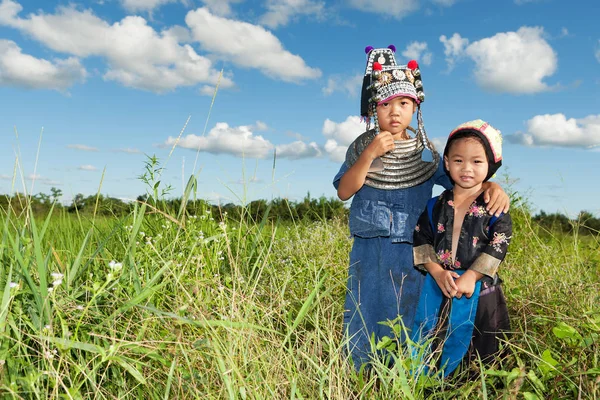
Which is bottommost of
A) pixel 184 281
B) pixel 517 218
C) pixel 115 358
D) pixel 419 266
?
pixel 115 358

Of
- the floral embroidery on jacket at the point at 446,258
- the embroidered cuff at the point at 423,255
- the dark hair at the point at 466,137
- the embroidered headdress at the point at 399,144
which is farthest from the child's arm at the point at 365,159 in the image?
the floral embroidery on jacket at the point at 446,258

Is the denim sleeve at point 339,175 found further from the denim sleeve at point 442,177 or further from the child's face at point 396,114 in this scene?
the denim sleeve at point 442,177

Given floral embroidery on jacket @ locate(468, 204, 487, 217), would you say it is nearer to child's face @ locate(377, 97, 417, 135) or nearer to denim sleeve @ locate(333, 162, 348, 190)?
child's face @ locate(377, 97, 417, 135)

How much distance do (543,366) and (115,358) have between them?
191 cm

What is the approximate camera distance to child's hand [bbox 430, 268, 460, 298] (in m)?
2.95

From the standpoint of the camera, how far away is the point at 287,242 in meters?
5.99

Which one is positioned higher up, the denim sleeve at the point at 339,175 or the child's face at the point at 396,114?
the child's face at the point at 396,114

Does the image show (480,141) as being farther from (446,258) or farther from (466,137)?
(446,258)

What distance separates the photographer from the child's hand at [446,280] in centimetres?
295

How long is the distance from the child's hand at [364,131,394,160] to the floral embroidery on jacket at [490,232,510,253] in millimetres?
768

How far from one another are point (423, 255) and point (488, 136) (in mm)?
737

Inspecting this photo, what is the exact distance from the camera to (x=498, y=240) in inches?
116

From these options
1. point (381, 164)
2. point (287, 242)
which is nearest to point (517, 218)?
point (287, 242)

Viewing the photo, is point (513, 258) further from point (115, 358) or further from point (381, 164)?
point (115, 358)
